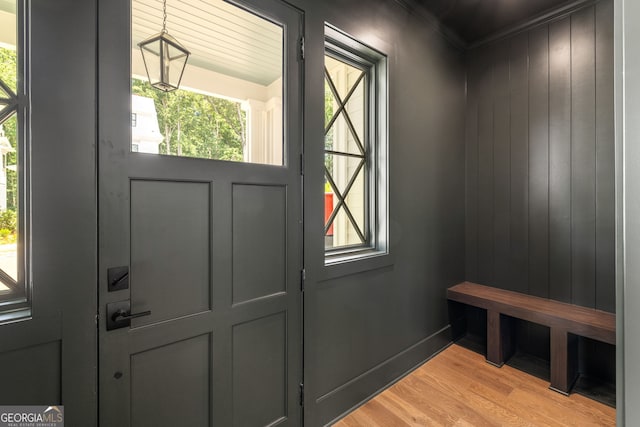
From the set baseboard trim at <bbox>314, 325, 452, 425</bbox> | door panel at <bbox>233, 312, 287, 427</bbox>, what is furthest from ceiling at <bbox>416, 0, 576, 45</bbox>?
baseboard trim at <bbox>314, 325, 452, 425</bbox>

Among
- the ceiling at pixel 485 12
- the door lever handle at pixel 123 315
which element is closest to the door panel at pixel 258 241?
the door lever handle at pixel 123 315

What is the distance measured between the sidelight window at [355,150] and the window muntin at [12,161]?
146 centimetres

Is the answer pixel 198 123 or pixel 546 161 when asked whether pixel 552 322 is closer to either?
pixel 546 161

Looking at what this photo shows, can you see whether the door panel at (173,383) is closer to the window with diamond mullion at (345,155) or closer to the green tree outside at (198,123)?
the green tree outside at (198,123)

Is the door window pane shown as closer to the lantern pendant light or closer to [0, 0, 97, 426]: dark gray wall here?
the lantern pendant light

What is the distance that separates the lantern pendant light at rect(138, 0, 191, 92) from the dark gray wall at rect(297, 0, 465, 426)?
68 centimetres

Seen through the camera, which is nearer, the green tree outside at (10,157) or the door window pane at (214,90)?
the green tree outside at (10,157)

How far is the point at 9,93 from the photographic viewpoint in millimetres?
1006

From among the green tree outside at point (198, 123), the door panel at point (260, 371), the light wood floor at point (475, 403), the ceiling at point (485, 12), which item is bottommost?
the light wood floor at point (475, 403)

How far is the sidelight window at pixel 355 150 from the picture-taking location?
2.05 metres

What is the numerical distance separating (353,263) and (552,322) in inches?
61.6

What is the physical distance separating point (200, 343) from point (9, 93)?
1184 millimetres

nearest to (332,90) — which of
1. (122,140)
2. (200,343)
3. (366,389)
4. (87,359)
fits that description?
(122,140)

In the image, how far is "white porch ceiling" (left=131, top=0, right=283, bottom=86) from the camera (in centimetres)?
128
